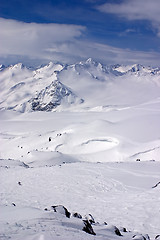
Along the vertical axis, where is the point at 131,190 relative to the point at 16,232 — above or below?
below

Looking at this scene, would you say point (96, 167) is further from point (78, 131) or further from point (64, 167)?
point (78, 131)

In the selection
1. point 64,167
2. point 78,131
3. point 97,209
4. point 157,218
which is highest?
point 157,218

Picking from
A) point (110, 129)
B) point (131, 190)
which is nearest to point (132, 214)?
point (131, 190)

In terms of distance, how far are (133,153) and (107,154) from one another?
233 inches

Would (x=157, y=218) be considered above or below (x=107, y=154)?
above

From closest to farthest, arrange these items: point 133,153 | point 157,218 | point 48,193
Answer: point 157,218
point 48,193
point 133,153

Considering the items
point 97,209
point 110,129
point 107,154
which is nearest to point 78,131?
point 110,129

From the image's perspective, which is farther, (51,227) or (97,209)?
(97,209)

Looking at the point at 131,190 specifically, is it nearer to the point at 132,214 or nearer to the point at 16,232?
the point at 132,214

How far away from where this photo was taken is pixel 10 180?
2117 cm

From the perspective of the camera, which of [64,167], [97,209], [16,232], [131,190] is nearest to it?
[16,232]

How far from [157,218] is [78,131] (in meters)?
62.9

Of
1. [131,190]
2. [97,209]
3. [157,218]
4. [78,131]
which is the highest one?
[157,218]

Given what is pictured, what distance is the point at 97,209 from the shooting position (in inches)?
574
